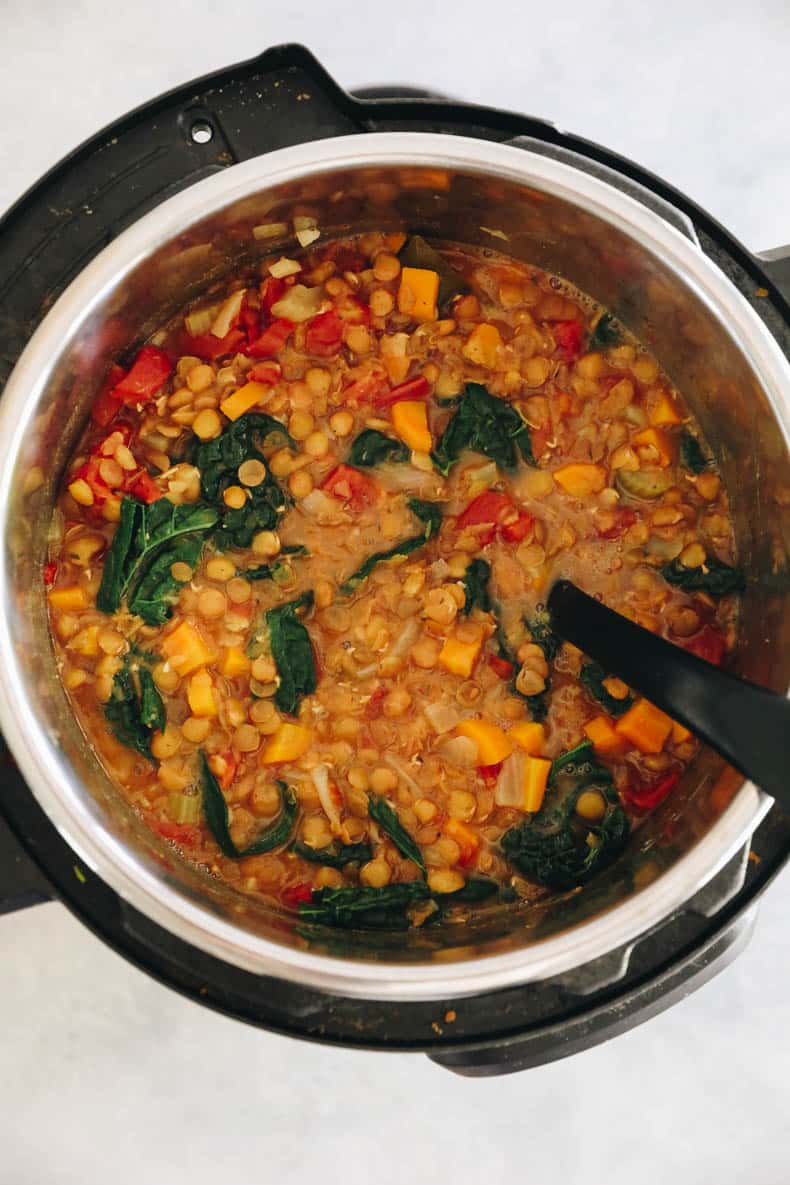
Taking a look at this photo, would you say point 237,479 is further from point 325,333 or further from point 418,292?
point 418,292

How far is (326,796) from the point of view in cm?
218

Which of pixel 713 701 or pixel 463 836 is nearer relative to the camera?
pixel 713 701

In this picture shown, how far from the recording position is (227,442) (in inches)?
87.7

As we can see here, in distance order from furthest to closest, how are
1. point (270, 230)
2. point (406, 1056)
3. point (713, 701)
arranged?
point (406, 1056), point (270, 230), point (713, 701)

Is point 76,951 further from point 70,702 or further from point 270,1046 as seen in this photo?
point 70,702

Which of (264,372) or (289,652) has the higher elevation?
(264,372)

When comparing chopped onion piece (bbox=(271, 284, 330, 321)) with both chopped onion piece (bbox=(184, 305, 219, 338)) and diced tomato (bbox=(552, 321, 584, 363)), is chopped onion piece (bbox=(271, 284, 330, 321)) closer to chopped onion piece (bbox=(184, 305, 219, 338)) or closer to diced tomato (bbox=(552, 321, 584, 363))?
chopped onion piece (bbox=(184, 305, 219, 338))

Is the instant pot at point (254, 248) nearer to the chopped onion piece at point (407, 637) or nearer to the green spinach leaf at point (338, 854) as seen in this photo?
the green spinach leaf at point (338, 854)

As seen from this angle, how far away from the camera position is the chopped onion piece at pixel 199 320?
2.28m

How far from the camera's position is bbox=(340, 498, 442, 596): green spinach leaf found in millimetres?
2213

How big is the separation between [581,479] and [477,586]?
0.99ft

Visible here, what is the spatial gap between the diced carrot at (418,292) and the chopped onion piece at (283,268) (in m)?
0.22

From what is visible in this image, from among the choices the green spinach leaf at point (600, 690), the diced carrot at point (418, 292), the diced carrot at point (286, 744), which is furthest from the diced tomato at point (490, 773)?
the diced carrot at point (418, 292)

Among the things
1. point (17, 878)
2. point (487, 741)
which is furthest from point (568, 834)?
point (17, 878)
